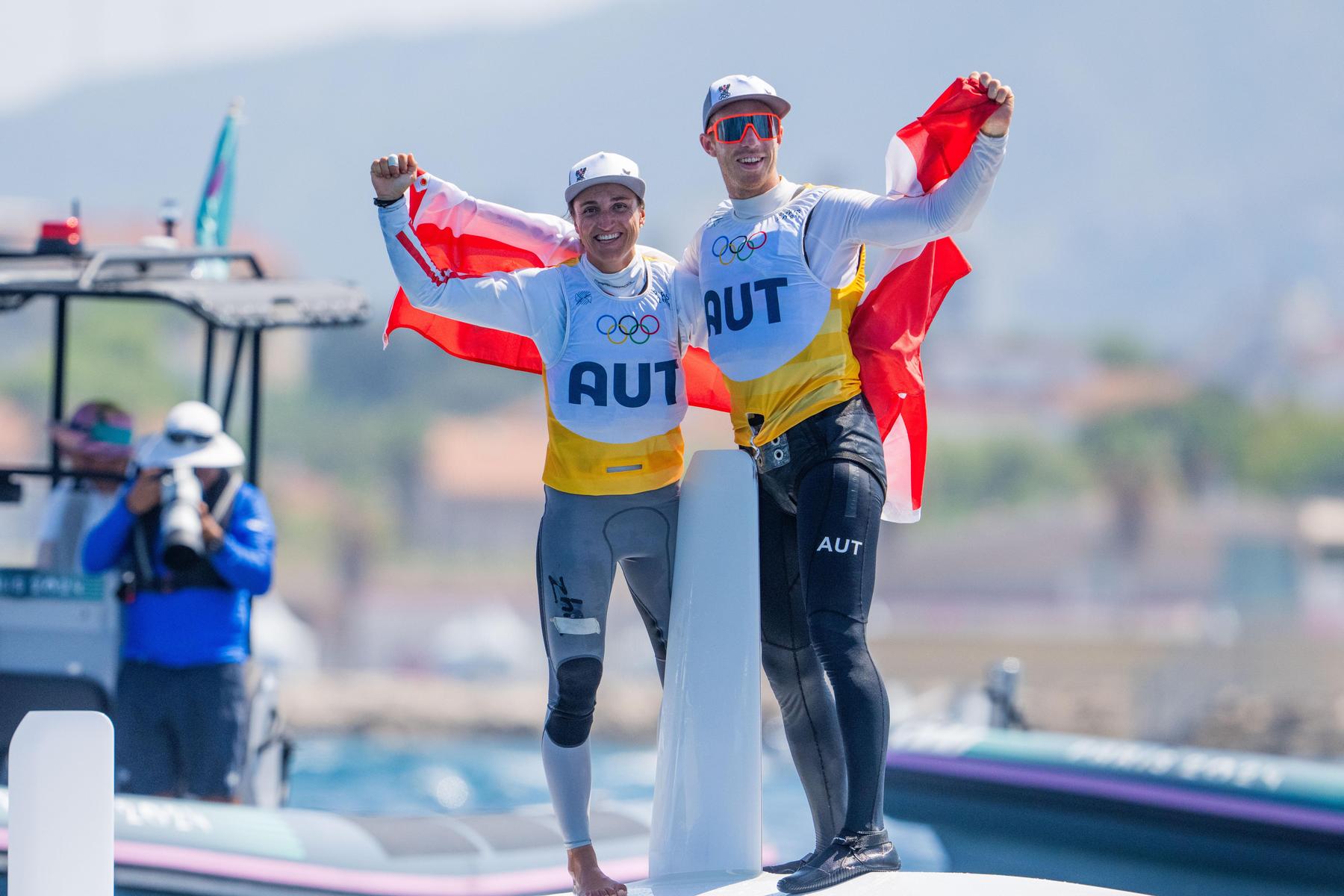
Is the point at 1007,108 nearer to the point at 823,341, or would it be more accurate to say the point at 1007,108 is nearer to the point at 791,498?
the point at 823,341

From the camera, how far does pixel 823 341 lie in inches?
147

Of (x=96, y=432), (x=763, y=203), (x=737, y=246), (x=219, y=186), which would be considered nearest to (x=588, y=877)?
(x=737, y=246)

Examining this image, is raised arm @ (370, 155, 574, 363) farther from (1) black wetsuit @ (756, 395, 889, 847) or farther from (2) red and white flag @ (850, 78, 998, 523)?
(2) red and white flag @ (850, 78, 998, 523)

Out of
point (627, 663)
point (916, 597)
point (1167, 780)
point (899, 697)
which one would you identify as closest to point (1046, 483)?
point (916, 597)

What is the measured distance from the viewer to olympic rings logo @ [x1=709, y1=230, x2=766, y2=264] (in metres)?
3.74

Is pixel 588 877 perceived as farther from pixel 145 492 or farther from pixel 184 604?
pixel 145 492

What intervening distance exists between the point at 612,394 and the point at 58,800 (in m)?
1.52

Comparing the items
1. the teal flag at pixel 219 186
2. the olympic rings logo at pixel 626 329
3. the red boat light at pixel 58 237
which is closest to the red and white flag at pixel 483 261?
the olympic rings logo at pixel 626 329

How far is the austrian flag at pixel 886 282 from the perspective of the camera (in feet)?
12.3

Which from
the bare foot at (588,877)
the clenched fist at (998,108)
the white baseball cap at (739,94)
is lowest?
the bare foot at (588,877)

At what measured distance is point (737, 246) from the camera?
12.3 ft

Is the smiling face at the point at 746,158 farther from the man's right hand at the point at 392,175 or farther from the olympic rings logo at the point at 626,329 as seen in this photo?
the man's right hand at the point at 392,175

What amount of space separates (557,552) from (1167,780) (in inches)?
157

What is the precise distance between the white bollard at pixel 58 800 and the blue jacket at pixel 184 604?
2671mm
